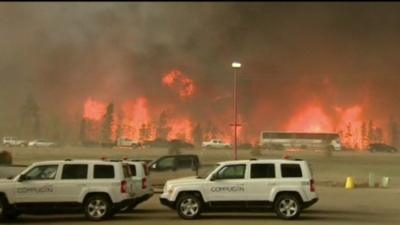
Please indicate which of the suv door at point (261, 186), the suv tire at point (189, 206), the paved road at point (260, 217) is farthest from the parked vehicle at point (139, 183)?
the suv door at point (261, 186)

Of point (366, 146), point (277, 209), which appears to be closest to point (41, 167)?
point (277, 209)

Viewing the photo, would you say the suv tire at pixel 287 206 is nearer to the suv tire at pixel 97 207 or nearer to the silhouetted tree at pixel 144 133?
the suv tire at pixel 97 207

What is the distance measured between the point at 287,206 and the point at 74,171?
18.5 ft

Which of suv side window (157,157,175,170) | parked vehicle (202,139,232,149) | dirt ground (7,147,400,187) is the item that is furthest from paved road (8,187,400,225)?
parked vehicle (202,139,232,149)

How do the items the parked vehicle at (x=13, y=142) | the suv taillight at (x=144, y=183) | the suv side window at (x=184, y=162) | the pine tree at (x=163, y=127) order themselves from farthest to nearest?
the parked vehicle at (x=13, y=142) → the pine tree at (x=163, y=127) → the suv side window at (x=184, y=162) → the suv taillight at (x=144, y=183)

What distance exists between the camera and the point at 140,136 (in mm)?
64062

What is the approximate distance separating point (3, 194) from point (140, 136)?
49.3 meters

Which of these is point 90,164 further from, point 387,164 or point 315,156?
point 315,156

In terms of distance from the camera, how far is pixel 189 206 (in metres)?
15.2

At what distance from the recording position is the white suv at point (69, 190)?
1465cm

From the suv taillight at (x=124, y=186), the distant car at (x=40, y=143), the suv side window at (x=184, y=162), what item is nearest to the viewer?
the suv taillight at (x=124, y=186)

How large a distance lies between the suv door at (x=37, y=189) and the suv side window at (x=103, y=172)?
1.05 metres

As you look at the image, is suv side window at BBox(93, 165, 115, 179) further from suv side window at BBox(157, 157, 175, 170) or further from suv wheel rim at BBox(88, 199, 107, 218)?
suv side window at BBox(157, 157, 175, 170)

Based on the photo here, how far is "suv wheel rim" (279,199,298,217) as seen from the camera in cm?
1490
